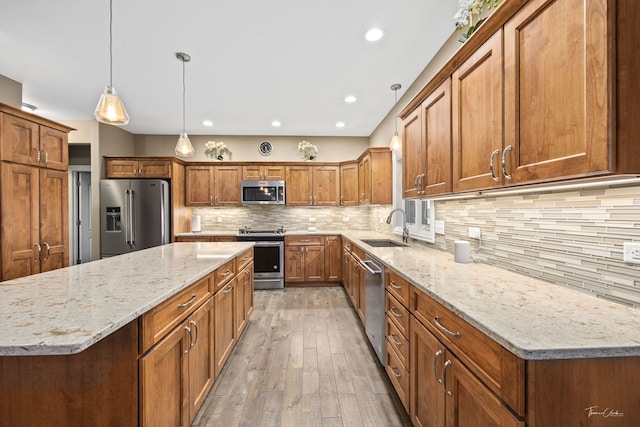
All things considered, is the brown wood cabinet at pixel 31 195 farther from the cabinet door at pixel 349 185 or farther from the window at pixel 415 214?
the window at pixel 415 214

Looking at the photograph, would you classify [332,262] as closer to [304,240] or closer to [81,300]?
[304,240]

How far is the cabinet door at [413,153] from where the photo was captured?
2.11 m

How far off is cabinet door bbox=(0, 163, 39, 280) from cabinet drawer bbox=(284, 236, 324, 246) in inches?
118

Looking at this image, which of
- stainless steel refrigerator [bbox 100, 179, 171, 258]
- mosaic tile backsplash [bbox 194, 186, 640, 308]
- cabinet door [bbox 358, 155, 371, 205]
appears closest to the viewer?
mosaic tile backsplash [bbox 194, 186, 640, 308]

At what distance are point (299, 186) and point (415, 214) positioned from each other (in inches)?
93.4

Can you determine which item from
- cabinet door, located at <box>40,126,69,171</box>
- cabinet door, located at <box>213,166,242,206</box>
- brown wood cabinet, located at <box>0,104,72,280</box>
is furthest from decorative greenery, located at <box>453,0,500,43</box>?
cabinet door, located at <box>213,166,242,206</box>

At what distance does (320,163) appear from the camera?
4969mm

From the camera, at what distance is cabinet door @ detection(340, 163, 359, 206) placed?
477 cm

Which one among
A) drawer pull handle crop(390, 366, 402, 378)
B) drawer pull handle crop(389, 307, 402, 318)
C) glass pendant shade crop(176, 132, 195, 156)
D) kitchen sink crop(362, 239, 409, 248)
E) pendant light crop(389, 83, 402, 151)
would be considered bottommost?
drawer pull handle crop(390, 366, 402, 378)

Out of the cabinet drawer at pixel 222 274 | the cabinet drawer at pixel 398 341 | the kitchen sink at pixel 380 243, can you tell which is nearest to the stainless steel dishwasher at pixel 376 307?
the cabinet drawer at pixel 398 341

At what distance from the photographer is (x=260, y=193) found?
16.0 ft

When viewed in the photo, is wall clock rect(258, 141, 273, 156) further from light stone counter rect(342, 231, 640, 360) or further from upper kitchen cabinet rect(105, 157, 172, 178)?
light stone counter rect(342, 231, 640, 360)

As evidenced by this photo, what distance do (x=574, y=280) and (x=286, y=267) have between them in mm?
3841

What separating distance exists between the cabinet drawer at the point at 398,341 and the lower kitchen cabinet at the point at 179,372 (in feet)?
4.00
